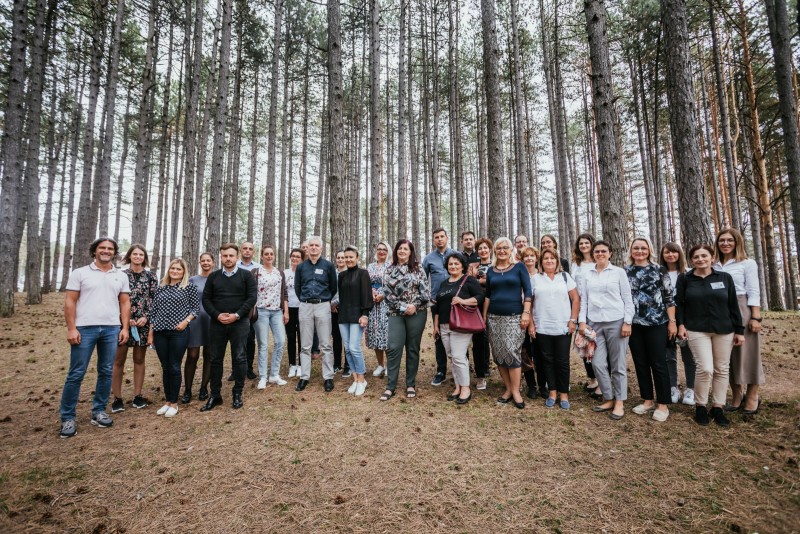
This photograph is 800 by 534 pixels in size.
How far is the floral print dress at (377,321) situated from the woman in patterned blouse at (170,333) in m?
2.88

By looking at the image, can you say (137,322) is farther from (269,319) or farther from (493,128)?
(493,128)

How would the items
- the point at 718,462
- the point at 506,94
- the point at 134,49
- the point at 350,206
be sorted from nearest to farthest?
the point at 718,462 → the point at 134,49 → the point at 506,94 → the point at 350,206

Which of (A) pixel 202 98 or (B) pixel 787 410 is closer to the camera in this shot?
(B) pixel 787 410

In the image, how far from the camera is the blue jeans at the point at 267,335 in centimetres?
571

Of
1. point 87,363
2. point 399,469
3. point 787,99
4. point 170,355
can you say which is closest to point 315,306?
point 170,355

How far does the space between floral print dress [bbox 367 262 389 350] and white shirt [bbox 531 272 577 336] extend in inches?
101

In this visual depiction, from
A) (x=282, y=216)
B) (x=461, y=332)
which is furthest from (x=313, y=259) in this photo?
(x=282, y=216)

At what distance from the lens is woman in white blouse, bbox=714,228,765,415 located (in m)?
4.08

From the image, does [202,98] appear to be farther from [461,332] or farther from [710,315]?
[710,315]

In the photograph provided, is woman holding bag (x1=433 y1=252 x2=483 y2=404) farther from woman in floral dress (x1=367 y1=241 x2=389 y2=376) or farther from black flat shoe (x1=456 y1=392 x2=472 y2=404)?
woman in floral dress (x1=367 y1=241 x2=389 y2=376)

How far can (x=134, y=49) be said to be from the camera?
16703mm

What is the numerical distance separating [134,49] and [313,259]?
19406 mm

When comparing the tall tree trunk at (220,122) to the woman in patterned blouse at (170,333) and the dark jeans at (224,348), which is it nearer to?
the woman in patterned blouse at (170,333)

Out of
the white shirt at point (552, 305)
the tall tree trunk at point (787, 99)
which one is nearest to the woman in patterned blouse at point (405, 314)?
the white shirt at point (552, 305)
